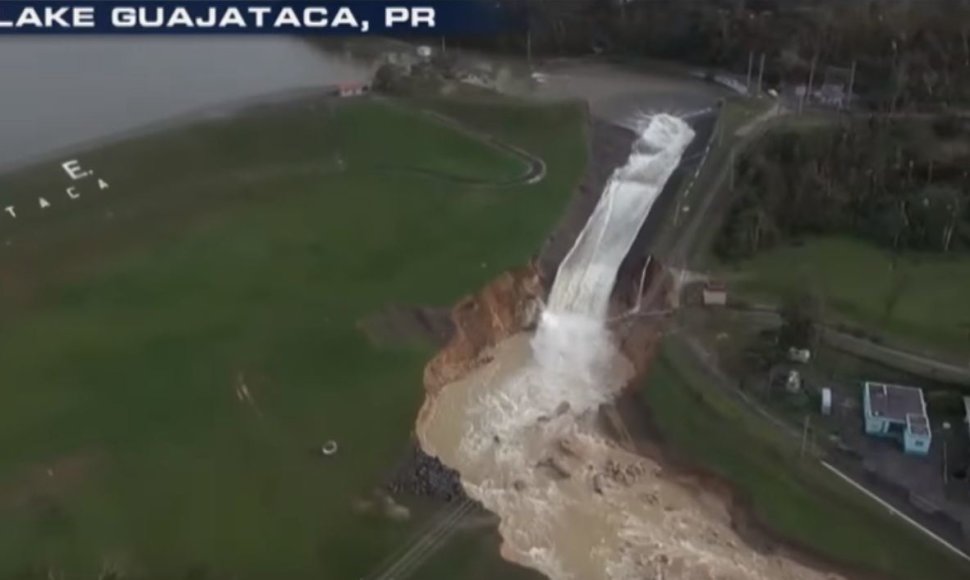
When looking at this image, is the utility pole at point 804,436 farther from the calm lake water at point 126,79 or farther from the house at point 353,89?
the calm lake water at point 126,79

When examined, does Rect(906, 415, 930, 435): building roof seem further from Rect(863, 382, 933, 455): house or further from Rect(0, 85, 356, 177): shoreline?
Rect(0, 85, 356, 177): shoreline

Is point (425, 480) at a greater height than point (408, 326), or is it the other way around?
point (408, 326)

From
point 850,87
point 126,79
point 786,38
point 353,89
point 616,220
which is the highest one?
point 786,38

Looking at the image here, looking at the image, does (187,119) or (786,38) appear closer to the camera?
(187,119)

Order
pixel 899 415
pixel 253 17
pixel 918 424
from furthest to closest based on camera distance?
pixel 253 17, pixel 899 415, pixel 918 424

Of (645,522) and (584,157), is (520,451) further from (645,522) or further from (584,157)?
(584,157)

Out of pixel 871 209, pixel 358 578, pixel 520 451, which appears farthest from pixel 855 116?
pixel 358 578

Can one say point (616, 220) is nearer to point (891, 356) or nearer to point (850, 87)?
point (891, 356)

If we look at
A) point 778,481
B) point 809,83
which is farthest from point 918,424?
point 809,83
